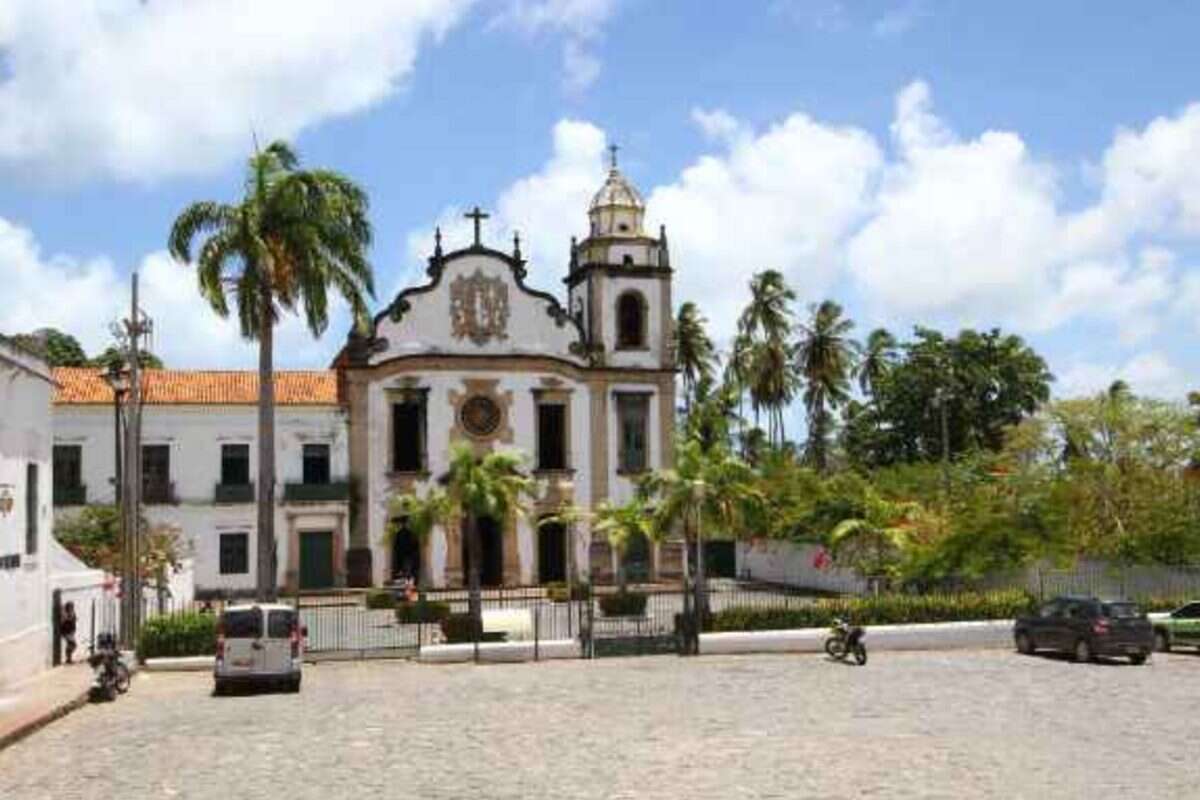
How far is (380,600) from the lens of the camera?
141ft

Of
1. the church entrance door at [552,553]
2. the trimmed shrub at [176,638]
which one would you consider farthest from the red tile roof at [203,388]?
the trimmed shrub at [176,638]

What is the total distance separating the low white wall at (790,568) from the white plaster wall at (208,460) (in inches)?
627

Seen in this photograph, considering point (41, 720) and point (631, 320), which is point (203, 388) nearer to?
point (631, 320)

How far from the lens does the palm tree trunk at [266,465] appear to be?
33.0m

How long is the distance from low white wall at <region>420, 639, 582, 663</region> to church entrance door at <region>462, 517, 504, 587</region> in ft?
66.9

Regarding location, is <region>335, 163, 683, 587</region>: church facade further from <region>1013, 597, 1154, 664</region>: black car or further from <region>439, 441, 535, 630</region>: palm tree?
<region>1013, 597, 1154, 664</region>: black car

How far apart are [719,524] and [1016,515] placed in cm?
802

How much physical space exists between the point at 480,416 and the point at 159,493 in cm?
1137

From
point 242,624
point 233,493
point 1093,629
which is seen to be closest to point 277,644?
point 242,624

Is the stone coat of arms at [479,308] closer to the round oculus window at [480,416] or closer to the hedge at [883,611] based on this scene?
the round oculus window at [480,416]

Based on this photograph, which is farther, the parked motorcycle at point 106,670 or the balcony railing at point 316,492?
the balcony railing at point 316,492

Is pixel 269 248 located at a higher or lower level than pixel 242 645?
higher

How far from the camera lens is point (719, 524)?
1329 inches

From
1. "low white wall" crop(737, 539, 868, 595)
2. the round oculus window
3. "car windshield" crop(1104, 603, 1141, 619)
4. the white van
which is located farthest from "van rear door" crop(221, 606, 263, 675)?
the round oculus window
